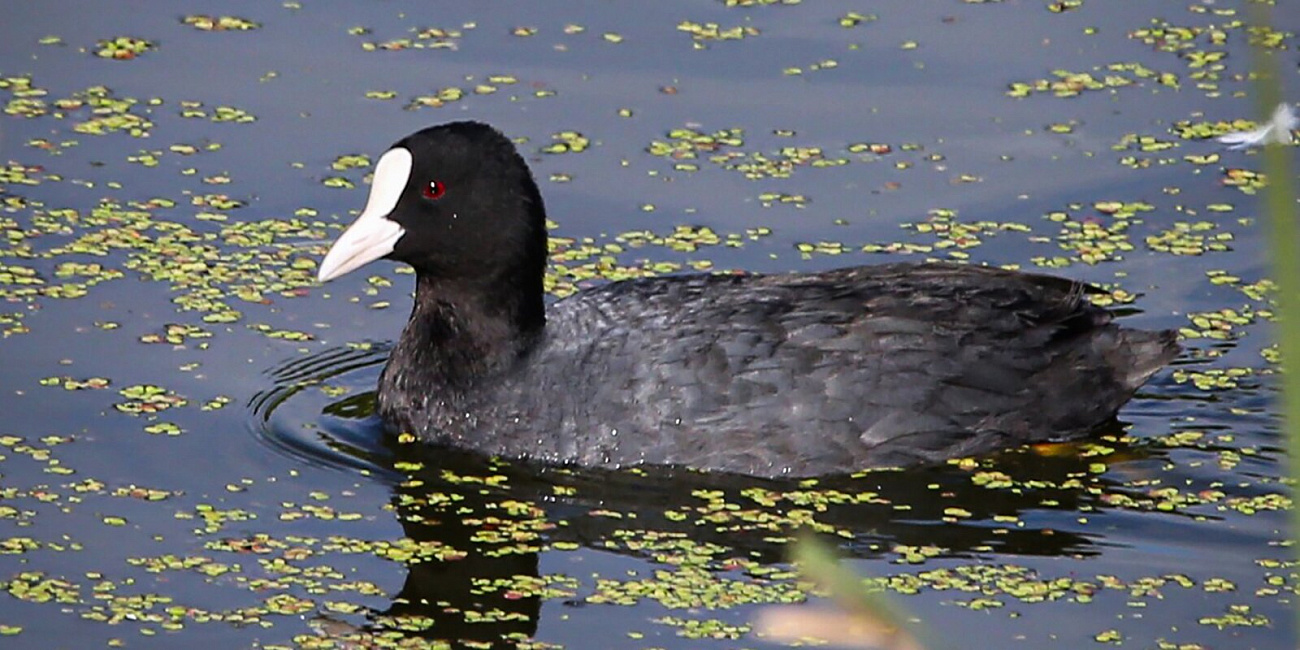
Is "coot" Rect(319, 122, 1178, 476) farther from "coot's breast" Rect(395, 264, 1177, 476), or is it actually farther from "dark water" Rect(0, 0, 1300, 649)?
"dark water" Rect(0, 0, 1300, 649)

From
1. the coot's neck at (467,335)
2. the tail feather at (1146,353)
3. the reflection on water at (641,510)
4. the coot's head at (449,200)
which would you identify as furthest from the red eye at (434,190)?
the tail feather at (1146,353)

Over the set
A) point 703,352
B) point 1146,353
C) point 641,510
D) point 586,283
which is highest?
point 1146,353

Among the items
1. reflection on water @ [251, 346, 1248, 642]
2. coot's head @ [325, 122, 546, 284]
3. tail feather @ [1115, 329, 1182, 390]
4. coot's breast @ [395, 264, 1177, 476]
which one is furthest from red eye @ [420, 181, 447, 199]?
tail feather @ [1115, 329, 1182, 390]

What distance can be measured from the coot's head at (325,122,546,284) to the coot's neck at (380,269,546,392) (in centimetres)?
14

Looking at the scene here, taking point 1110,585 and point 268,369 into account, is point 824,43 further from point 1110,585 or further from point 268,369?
point 1110,585

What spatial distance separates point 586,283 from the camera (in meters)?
7.20

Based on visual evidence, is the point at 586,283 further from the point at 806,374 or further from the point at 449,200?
the point at 806,374

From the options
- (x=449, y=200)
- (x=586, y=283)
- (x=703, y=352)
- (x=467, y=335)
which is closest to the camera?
(x=703, y=352)

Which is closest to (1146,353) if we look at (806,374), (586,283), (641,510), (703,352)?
(806,374)

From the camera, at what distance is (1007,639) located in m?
4.69

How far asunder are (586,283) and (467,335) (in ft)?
3.54

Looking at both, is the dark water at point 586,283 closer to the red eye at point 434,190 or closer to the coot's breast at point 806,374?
the coot's breast at point 806,374

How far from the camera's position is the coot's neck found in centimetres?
614

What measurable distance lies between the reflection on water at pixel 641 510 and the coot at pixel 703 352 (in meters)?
0.09
